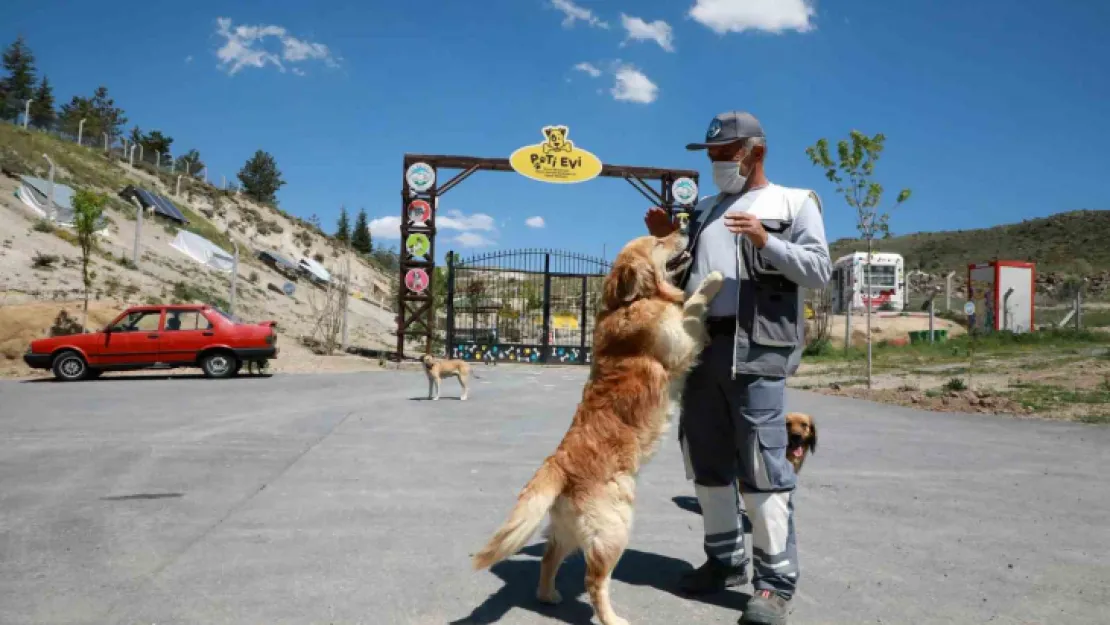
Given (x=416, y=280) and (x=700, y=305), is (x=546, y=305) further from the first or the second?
(x=700, y=305)

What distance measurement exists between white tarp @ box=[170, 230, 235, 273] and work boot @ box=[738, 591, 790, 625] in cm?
3548

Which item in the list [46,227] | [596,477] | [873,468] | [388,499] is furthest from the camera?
[46,227]

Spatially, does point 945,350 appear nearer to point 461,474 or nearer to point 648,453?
Answer: point 461,474

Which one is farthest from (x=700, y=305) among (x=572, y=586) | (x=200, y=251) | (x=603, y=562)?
(x=200, y=251)

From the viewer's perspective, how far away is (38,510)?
15.1 feet

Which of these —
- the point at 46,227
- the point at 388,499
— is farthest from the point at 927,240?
the point at 388,499

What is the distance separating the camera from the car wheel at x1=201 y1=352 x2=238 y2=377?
1572 centimetres

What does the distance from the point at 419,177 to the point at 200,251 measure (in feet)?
64.0

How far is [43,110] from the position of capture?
51344 millimetres

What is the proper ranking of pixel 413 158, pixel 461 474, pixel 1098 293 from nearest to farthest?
pixel 461 474 < pixel 413 158 < pixel 1098 293

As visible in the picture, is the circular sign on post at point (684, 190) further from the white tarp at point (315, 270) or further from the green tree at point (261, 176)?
the green tree at point (261, 176)

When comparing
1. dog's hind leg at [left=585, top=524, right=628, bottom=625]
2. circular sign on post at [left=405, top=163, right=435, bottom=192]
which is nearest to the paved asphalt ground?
dog's hind leg at [left=585, top=524, right=628, bottom=625]

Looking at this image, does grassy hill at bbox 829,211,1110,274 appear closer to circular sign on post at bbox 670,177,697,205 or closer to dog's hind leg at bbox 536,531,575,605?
circular sign on post at bbox 670,177,697,205

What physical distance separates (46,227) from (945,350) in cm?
3269
